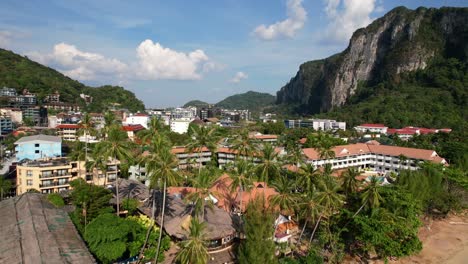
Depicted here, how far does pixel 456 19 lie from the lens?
185250 mm

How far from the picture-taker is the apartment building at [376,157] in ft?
252

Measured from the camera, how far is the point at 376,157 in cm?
8738

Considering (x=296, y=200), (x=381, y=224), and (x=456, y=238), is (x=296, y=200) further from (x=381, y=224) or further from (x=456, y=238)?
(x=456, y=238)

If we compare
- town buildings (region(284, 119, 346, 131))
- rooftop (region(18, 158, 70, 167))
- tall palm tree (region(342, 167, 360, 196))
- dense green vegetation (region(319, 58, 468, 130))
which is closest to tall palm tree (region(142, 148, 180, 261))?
tall palm tree (region(342, 167, 360, 196))

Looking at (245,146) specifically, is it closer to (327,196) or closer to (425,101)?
(327,196)

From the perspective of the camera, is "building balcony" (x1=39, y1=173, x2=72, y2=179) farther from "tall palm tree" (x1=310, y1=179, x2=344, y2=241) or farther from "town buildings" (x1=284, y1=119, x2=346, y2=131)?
"town buildings" (x1=284, y1=119, x2=346, y2=131)

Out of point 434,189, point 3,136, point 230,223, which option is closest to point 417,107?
point 434,189

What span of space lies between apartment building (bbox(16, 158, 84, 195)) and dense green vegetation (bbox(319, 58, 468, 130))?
132 metres

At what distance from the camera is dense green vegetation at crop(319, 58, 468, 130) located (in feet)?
481

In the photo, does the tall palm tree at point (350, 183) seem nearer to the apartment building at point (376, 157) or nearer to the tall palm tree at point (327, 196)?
the tall palm tree at point (327, 196)

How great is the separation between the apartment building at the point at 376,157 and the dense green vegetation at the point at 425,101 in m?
60.1

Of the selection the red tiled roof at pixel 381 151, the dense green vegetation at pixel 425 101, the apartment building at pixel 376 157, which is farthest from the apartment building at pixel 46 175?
the dense green vegetation at pixel 425 101

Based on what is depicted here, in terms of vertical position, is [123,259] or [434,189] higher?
[434,189]

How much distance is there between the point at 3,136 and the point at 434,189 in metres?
122
